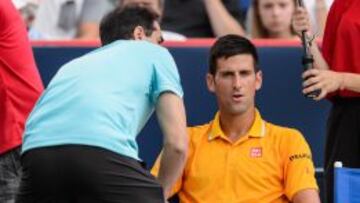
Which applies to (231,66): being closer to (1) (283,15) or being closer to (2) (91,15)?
(1) (283,15)

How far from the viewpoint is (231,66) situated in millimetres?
5840

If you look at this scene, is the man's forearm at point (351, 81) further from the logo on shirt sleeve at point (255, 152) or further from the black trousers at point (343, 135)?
the logo on shirt sleeve at point (255, 152)

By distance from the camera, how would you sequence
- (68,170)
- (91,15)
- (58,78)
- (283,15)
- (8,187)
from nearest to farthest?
(68,170) < (58,78) < (8,187) < (283,15) < (91,15)

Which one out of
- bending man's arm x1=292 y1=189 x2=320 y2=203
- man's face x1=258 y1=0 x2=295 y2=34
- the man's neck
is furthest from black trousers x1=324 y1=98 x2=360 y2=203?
man's face x1=258 y1=0 x2=295 y2=34

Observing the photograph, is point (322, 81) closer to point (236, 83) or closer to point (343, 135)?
point (343, 135)

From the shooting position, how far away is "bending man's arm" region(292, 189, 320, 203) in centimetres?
545

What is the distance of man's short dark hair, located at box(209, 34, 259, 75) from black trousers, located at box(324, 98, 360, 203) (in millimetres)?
461

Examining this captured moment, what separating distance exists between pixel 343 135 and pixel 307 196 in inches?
16.3

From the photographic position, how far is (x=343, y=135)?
5.71 meters

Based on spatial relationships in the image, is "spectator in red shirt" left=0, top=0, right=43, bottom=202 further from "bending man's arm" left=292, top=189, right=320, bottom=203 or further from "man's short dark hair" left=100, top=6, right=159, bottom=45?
"bending man's arm" left=292, top=189, right=320, bottom=203

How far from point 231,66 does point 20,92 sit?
1.01 m

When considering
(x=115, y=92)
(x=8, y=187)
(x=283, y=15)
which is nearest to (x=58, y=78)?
(x=115, y=92)

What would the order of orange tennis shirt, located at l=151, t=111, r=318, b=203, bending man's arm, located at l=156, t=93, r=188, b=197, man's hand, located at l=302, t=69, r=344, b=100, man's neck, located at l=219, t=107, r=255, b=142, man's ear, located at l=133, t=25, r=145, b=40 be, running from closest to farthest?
1. bending man's arm, located at l=156, t=93, r=188, b=197
2. man's ear, located at l=133, t=25, r=145, b=40
3. man's hand, located at l=302, t=69, r=344, b=100
4. orange tennis shirt, located at l=151, t=111, r=318, b=203
5. man's neck, located at l=219, t=107, r=255, b=142

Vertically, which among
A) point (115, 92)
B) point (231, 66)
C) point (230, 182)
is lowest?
point (230, 182)
